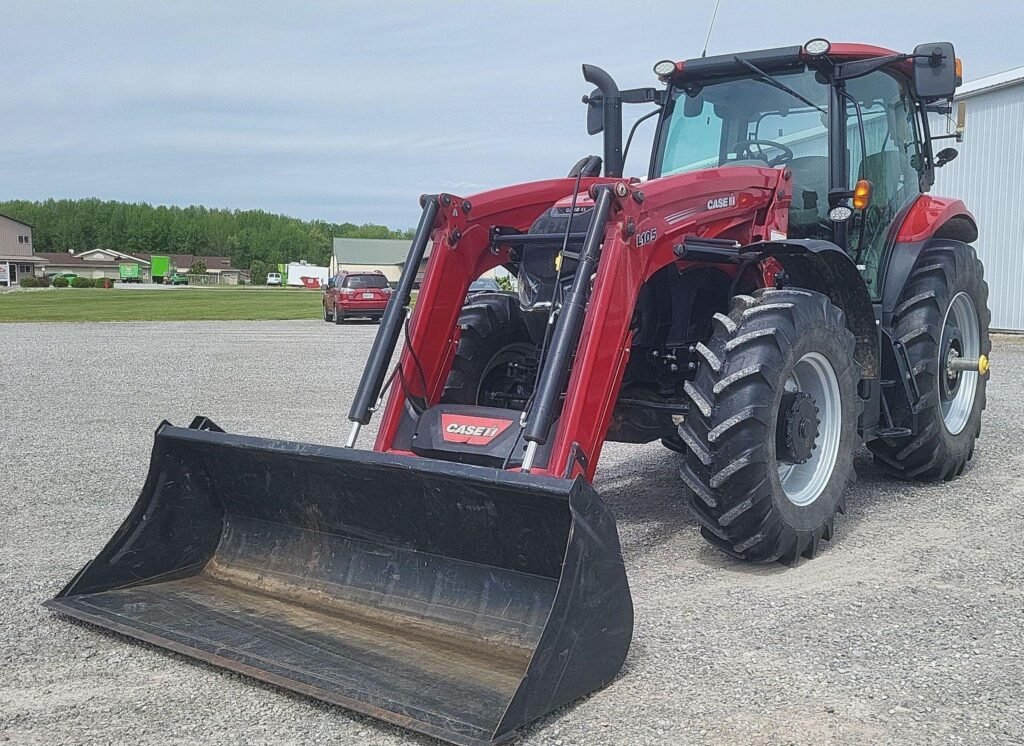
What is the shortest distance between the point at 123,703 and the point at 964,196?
1946cm

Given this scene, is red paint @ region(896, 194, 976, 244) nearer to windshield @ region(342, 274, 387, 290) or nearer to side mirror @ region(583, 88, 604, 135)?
side mirror @ region(583, 88, 604, 135)

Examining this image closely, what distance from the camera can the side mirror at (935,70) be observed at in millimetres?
5742

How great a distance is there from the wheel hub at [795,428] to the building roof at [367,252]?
4289 inches

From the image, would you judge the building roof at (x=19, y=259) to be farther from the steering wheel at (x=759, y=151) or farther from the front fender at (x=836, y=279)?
the front fender at (x=836, y=279)

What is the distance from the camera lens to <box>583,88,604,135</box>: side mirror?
6461 millimetres

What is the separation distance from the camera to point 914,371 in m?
6.34

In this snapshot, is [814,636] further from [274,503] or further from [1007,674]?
[274,503]

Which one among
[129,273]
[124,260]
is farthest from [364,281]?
[124,260]

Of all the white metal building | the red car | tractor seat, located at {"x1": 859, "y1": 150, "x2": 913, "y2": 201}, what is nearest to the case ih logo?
tractor seat, located at {"x1": 859, "y1": 150, "x2": 913, "y2": 201}

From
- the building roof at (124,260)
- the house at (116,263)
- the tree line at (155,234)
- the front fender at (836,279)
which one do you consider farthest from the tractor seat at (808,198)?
the tree line at (155,234)

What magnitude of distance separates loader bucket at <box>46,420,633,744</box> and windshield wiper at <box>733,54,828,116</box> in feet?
11.4

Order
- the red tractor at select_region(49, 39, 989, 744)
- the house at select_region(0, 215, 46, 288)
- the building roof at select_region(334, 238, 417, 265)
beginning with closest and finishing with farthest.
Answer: the red tractor at select_region(49, 39, 989, 744), the house at select_region(0, 215, 46, 288), the building roof at select_region(334, 238, 417, 265)

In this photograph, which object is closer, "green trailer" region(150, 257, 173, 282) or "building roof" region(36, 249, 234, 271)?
"green trailer" region(150, 257, 173, 282)

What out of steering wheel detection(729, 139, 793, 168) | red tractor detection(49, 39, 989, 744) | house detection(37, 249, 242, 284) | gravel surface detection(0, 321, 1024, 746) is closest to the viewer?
gravel surface detection(0, 321, 1024, 746)
